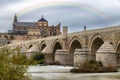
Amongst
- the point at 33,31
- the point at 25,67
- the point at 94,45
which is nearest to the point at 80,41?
the point at 94,45

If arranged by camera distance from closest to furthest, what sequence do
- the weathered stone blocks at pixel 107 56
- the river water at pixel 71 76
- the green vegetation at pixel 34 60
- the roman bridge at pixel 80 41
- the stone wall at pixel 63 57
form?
the green vegetation at pixel 34 60 → the river water at pixel 71 76 → the weathered stone blocks at pixel 107 56 → the roman bridge at pixel 80 41 → the stone wall at pixel 63 57

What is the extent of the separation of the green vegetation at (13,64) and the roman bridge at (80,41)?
91.1 ft

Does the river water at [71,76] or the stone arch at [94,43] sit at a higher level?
the stone arch at [94,43]

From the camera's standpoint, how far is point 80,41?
185ft

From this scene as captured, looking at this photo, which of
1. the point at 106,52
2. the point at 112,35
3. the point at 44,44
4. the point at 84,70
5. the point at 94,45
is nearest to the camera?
the point at 84,70

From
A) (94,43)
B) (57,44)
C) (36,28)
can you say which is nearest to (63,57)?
(94,43)

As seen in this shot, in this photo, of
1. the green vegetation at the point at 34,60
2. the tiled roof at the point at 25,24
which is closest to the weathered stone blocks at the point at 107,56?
the green vegetation at the point at 34,60

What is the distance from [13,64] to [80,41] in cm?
4249

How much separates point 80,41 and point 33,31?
3241 inches

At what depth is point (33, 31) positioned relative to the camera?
137375 millimetres

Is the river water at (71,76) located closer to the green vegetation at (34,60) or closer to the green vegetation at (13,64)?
the green vegetation at (34,60)

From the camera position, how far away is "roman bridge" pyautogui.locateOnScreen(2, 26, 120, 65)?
46.8m

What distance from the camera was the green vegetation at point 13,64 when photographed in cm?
1384

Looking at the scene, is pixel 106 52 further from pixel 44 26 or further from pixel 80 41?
pixel 44 26
